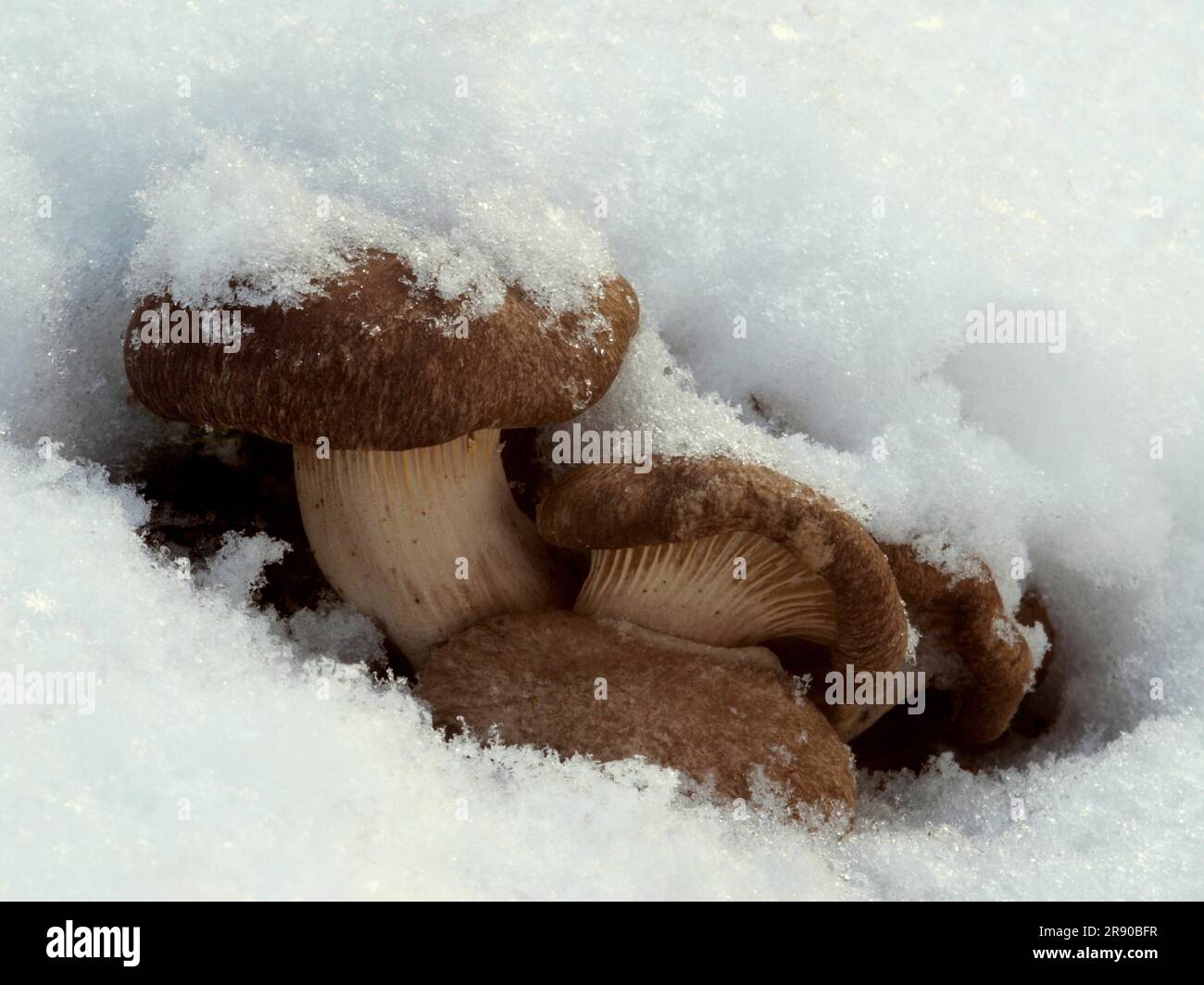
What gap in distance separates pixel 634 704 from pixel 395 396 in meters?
0.79

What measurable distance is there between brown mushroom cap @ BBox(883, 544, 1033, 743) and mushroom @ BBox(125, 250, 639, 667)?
856mm

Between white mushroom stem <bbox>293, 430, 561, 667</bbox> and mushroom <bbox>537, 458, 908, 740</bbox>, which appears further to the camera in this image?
white mushroom stem <bbox>293, 430, 561, 667</bbox>

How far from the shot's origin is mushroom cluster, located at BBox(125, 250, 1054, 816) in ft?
6.24

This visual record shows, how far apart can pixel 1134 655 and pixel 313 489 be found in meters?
2.07

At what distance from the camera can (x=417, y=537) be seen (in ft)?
7.73

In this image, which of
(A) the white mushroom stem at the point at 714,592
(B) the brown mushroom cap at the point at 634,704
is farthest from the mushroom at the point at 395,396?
(A) the white mushroom stem at the point at 714,592

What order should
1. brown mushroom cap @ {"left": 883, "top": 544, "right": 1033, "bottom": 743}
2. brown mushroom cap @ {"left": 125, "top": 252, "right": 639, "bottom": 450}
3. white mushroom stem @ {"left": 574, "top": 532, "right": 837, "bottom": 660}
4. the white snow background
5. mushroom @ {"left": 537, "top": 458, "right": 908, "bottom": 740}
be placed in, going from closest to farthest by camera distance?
the white snow background < brown mushroom cap @ {"left": 125, "top": 252, "right": 639, "bottom": 450} < mushroom @ {"left": 537, "top": 458, "right": 908, "bottom": 740} < white mushroom stem @ {"left": 574, "top": 532, "right": 837, "bottom": 660} < brown mushroom cap @ {"left": 883, "top": 544, "right": 1033, "bottom": 743}

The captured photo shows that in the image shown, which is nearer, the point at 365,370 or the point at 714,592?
the point at 365,370

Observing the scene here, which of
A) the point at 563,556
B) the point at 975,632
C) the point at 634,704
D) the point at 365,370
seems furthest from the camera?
the point at 563,556

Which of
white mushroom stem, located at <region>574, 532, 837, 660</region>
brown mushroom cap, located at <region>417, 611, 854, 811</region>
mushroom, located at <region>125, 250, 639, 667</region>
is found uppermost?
mushroom, located at <region>125, 250, 639, 667</region>

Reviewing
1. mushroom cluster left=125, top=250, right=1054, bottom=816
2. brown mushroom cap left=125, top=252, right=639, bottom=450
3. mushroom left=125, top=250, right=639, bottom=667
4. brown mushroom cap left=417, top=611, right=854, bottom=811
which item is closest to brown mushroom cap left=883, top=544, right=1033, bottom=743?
mushroom cluster left=125, top=250, right=1054, bottom=816

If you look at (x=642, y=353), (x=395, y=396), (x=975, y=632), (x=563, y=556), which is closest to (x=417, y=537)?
(x=563, y=556)

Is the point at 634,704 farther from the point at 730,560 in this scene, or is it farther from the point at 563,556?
the point at 563,556

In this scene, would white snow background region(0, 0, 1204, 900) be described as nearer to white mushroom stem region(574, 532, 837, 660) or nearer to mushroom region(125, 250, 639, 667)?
mushroom region(125, 250, 639, 667)
